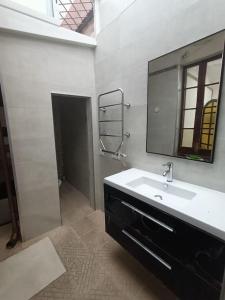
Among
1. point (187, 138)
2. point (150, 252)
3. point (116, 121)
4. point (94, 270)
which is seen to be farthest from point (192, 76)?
point (94, 270)

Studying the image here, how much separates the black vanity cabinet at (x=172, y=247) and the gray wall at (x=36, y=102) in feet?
3.19

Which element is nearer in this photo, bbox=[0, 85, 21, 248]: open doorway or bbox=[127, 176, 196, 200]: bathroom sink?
bbox=[127, 176, 196, 200]: bathroom sink

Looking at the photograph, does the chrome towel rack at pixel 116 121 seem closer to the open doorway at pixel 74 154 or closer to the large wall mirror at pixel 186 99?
the open doorway at pixel 74 154

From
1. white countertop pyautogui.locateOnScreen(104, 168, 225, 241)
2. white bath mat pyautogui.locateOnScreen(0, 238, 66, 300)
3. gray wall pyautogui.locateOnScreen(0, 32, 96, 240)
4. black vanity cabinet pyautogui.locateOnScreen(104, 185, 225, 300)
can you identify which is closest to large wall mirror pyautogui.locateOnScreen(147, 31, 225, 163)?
white countertop pyautogui.locateOnScreen(104, 168, 225, 241)

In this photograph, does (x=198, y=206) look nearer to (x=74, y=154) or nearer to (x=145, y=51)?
(x=145, y=51)

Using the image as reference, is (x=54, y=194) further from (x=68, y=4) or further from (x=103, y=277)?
(x=68, y=4)

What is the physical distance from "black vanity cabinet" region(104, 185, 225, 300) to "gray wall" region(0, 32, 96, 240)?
3.19 ft

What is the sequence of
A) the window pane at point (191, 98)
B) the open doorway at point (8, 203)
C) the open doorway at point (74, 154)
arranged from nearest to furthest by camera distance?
1. the window pane at point (191, 98)
2. the open doorway at point (8, 203)
3. the open doorway at point (74, 154)

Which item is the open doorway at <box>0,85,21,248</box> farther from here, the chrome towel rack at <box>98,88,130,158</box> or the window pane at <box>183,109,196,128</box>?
the window pane at <box>183,109,196,128</box>

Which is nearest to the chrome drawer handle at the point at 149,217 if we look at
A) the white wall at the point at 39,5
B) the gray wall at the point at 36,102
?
the gray wall at the point at 36,102

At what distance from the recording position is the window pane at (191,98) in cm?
117

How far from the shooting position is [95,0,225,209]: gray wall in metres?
1.07

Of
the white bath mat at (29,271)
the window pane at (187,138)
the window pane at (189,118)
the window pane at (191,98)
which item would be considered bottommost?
the white bath mat at (29,271)

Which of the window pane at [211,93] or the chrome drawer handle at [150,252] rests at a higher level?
the window pane at [211,93]
